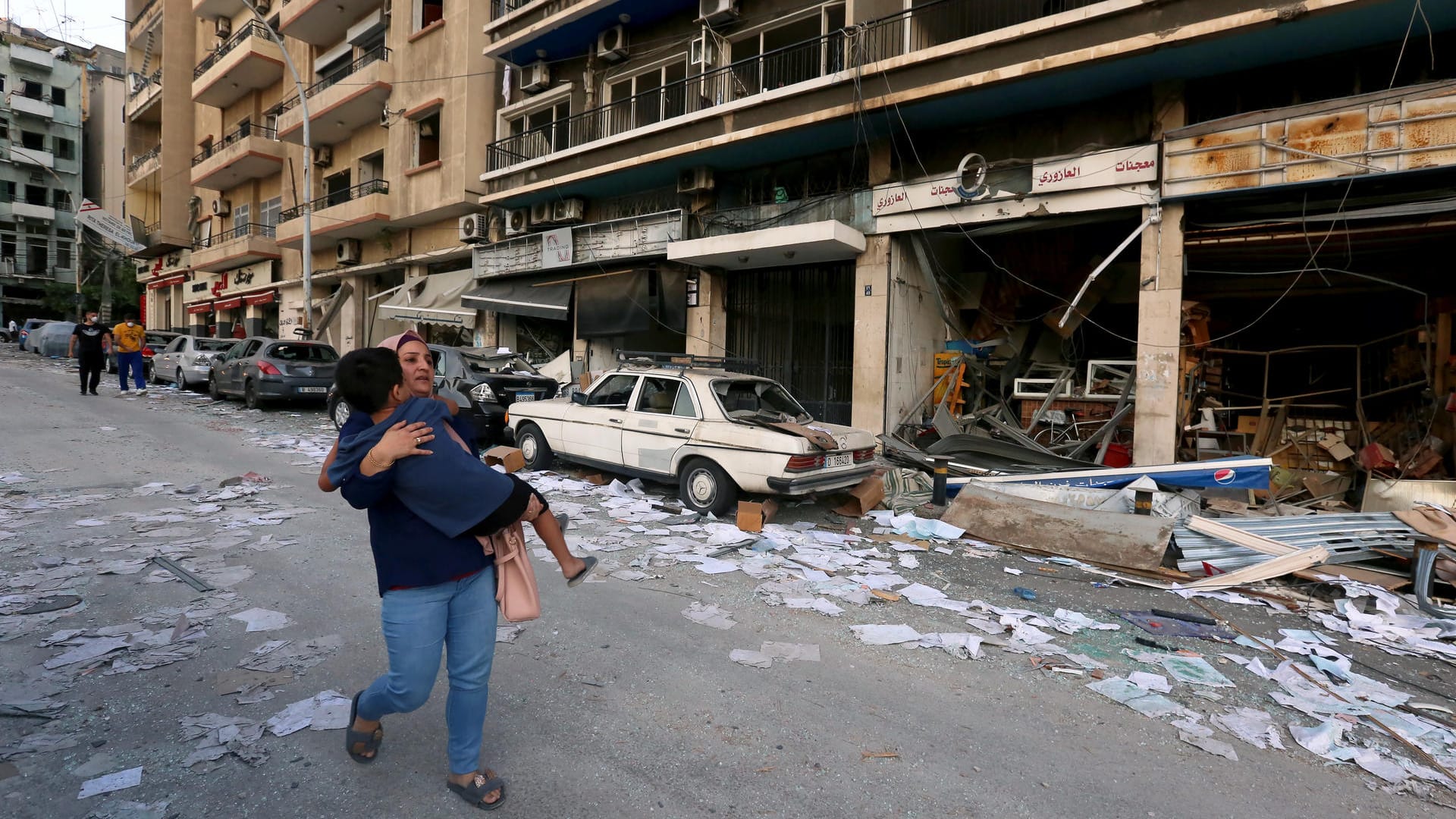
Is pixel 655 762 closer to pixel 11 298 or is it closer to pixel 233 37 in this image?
pixel 233 37

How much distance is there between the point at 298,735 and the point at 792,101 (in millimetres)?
11716

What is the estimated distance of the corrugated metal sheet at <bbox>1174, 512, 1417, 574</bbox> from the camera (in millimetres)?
5992

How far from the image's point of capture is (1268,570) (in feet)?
18.8

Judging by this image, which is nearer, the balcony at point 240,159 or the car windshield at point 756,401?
the car windshield at point 756,401

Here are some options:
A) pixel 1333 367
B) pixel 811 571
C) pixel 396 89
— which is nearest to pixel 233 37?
pixel 396 89

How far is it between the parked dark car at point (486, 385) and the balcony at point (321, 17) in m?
16.0

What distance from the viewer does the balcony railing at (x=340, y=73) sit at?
70.0 ft

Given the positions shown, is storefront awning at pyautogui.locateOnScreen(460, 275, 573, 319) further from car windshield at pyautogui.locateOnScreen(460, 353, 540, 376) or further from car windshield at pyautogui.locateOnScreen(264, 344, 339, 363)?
car windshield at pyautogui.locateOnScreen(460, 353, 540, 376)

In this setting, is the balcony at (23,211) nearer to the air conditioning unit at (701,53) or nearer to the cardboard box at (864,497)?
the air conditioning unit at (701,53)

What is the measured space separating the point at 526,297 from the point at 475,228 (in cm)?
274

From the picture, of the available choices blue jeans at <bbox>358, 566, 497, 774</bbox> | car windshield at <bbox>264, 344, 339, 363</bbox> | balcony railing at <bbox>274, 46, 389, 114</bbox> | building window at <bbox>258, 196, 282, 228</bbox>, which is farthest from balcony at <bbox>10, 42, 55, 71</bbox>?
blue jeans at <bbox>358, 566, 497, 774</bbox>

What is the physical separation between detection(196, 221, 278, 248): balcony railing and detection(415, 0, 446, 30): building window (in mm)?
10404

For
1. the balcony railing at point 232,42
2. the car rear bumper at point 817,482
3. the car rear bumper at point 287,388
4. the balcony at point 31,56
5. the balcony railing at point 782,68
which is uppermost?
the balcony at point 31,56

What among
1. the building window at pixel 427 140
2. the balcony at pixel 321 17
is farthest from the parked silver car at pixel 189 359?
the balcony at pixel 321 17
